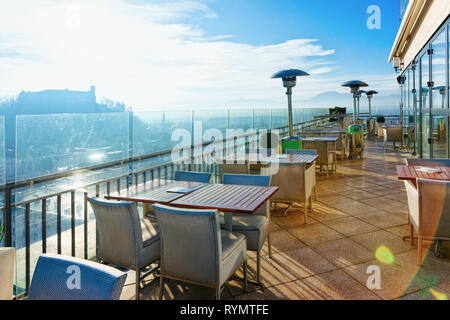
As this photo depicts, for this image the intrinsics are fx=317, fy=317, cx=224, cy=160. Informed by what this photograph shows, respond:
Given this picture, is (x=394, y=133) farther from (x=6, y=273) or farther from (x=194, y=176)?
(x=6, y=273)

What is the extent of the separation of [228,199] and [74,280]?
157cm

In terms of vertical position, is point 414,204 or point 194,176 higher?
point 194,176

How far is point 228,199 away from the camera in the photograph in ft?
8.84

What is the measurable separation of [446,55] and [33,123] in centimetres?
625

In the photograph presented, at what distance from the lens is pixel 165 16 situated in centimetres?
645

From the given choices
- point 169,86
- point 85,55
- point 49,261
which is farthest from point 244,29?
point 49,261

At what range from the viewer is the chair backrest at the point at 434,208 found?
9.23ft

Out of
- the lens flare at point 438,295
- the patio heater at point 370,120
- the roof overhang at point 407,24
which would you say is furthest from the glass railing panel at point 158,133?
the patio heater at point 370,120

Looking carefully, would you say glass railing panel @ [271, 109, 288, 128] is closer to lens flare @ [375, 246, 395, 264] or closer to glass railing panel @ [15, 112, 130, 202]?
glass railing panel @ [15, 112, 130, 202]

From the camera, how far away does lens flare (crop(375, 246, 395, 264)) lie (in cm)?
313

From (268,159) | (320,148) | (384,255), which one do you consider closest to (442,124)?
(320,148)

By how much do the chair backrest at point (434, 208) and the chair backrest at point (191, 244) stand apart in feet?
6.68

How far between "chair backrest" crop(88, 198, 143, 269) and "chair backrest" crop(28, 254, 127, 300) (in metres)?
0.91

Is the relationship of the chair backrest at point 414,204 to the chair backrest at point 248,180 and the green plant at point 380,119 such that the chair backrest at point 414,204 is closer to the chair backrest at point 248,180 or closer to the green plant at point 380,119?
the chair backrest at point 248,180
